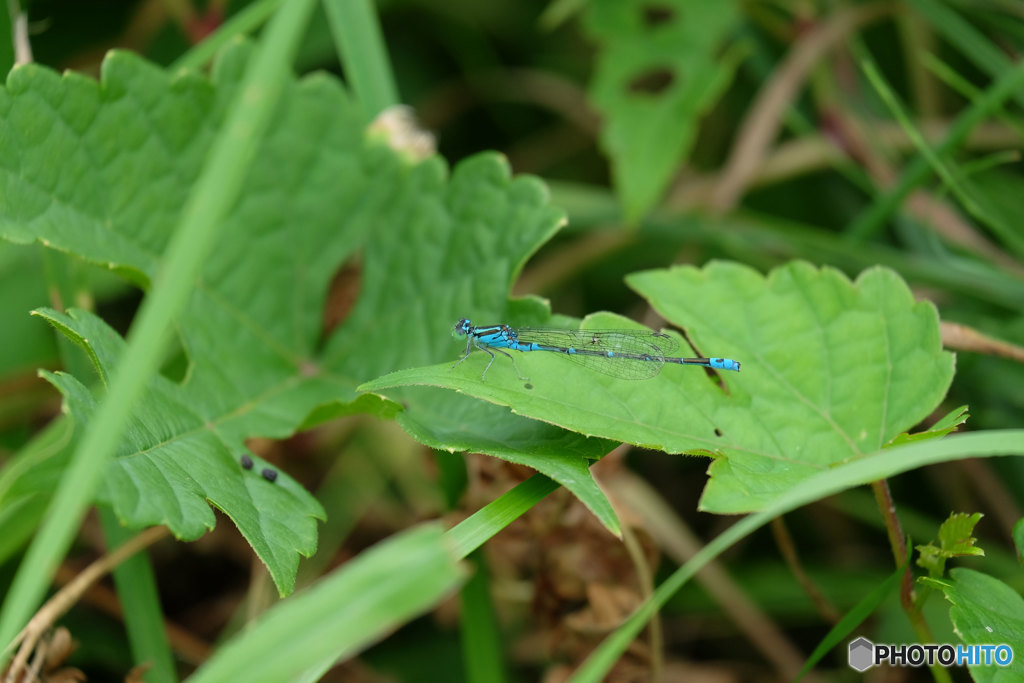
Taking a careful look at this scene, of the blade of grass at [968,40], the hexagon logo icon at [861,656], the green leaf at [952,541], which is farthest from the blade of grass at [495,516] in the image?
the blade of grass at [968,40]

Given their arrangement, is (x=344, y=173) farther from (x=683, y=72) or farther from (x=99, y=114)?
(x=683, y=72)

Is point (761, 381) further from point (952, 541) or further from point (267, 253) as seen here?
point (267, 253)

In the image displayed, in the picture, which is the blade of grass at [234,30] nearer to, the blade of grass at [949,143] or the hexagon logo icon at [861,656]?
the blade of grass at [949,143]

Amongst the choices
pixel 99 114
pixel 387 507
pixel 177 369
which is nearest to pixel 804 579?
pixel 387 507

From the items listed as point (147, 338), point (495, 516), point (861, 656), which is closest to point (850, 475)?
point (495, 516)

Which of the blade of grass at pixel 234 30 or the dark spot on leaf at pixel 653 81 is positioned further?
the dark spot on leaf at pixel 653 81

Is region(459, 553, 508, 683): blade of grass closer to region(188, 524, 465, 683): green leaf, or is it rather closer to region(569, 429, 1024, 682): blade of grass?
region(569, 429, 1024, 682): blade of grass
